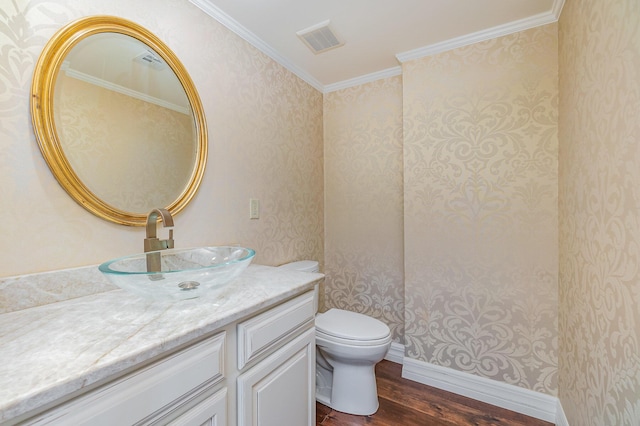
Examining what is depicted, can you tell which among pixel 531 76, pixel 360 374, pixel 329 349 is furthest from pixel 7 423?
pixel 531 76

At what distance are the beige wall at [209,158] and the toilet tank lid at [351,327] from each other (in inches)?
20.5

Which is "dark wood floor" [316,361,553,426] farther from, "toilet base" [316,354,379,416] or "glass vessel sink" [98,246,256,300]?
"glass vessel sink" [98,246,256,300]

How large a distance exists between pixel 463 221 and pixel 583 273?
672 mm

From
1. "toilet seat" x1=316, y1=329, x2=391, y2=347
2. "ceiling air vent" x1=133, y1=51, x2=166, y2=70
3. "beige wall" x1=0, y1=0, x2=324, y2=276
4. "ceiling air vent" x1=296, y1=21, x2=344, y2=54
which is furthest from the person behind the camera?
"ceiling air vent" x1=296, y1=21, x2=344, y2=54

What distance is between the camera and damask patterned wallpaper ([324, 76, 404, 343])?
213 cm

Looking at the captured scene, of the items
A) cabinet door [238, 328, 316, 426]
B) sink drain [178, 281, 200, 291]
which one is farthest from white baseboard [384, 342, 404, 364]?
sink drain [178, 281, 200, 291]

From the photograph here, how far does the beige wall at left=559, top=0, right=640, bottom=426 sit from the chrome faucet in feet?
4.68

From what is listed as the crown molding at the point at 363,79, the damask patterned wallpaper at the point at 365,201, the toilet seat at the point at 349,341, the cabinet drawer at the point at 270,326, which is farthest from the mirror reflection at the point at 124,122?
the crown molding at the point at 363,79

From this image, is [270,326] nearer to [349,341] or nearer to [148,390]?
[148,390]

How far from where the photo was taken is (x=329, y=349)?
5.09 feet

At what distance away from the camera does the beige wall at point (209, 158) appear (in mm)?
847

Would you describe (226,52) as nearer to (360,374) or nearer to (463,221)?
(463,221)

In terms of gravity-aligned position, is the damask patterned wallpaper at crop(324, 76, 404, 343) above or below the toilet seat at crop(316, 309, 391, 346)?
above

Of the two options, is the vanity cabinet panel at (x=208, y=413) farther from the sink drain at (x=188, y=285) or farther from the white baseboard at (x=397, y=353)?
the white baseboard at (x=397, y=353)
